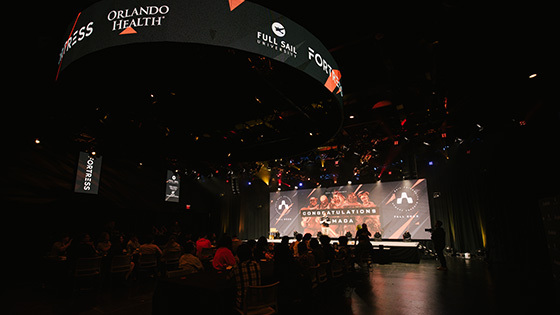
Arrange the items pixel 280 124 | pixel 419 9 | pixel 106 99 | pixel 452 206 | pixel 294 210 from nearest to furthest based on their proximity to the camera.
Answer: pixel 419 9 < pixel 106 99 < pixel 280 124 < pixel 452 206 < pixel 294 210

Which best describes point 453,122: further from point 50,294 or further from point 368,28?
point 50,294

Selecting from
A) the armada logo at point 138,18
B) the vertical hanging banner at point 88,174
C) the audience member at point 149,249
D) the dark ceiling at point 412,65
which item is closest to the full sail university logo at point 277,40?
the armada logo at point 138,18

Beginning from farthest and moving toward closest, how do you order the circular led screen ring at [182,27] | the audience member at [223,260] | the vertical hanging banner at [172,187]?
the vertical hanging banner at [172,187]
the audience member at [223,260]
the circular led screen ring at [182,27]

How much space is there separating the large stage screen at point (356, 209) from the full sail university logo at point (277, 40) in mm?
11342

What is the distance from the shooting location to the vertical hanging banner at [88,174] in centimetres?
1002

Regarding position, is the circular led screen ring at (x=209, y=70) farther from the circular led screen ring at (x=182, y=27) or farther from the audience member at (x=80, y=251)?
the audience member at (x=80, y=251)

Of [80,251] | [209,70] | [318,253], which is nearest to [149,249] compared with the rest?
[80,251]

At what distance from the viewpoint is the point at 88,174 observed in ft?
34.0

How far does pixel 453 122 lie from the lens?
8578 millimetres

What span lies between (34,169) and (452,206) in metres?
15.4

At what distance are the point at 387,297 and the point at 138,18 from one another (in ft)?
19.3

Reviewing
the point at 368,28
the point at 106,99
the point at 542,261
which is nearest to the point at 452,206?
the point at 542,261

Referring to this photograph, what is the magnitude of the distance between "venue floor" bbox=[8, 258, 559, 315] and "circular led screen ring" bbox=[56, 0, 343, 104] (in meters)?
3.27

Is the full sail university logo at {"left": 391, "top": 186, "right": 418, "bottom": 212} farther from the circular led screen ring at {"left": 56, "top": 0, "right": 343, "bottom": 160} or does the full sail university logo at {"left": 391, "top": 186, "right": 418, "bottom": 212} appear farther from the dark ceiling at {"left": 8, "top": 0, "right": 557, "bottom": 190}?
the circular led screen ring at {"left": 56, "top": 0, "right": 343, "bottom": 160}
